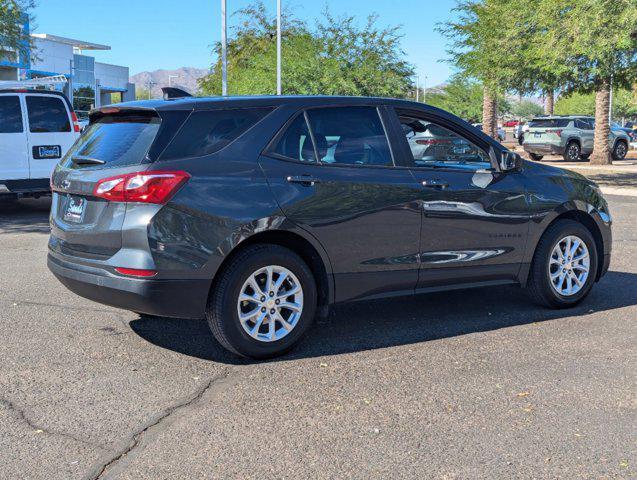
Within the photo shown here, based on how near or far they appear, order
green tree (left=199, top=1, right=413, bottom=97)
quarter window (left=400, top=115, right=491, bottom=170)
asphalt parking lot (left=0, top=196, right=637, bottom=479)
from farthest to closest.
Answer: green tree (left=199, top=1, right=413, bottom=97) < quarter window (left=400, top=115, right=491, bottom=170) < asphalt parking lot (left=0, top=196, right=637, bottom=479)

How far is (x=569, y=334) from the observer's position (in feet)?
19.6

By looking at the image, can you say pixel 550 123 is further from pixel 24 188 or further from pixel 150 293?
pixel 150 293

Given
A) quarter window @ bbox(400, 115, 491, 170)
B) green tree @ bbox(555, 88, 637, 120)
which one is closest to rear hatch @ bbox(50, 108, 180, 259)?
quarter window @ bbox(400, 115, 491, 170)

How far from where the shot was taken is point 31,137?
42.5 ft

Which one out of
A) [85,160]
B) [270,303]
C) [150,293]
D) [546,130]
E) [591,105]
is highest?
[591,105]

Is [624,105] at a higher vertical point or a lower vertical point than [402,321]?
higher

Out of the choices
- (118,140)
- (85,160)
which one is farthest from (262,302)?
(85,160)

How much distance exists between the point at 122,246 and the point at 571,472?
2.93 meters

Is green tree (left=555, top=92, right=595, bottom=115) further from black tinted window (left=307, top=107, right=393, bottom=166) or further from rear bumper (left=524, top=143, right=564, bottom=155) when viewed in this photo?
black tinted window (left=307, top=107, right=393, bottom=166)

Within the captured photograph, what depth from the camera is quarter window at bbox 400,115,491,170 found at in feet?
19.8

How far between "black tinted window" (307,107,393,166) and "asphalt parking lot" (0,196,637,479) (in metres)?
1.34

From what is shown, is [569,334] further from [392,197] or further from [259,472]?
[259,472]

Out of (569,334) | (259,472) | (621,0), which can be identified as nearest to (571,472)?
(259,472)

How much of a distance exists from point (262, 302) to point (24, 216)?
9984 millimetres
